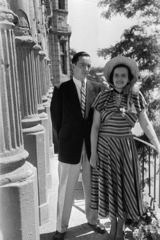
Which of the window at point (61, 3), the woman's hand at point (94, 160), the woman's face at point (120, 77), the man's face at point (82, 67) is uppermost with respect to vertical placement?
the window at point (61, 3)

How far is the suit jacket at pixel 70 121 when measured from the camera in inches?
118

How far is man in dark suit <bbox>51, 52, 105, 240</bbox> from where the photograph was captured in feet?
9.86

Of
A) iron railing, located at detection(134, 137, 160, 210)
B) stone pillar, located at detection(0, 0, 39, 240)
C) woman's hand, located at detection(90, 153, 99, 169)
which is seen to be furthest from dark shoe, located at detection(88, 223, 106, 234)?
stone pillar, located at detection(0, 0, 39, 240)

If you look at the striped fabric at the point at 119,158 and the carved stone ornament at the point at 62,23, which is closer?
the striped fabric at the point at 119,158

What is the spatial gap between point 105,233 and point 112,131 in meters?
1.33

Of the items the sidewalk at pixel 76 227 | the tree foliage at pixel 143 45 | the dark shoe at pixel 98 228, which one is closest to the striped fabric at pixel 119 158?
the dark shoe at pixel 98 228

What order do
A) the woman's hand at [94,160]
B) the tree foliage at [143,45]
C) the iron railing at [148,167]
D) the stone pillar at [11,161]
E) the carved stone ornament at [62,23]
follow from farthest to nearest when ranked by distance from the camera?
the carved stone ornament at [62,23] → the tree foliage at [143,45] → the iron railing at [148,167] → the woman's hand at [94,160] → the stone pillar at [11,161]

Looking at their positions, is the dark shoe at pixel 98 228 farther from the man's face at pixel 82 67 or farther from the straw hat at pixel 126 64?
the man's face at pixel 82 67

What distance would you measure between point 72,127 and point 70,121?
0.07 m

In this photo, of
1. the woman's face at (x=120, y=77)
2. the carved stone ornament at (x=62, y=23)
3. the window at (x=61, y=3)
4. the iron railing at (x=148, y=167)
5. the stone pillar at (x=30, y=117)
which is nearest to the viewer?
the woman's face at (x=120, y=77)

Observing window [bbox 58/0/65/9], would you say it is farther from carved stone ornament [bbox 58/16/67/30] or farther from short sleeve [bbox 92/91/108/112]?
short sleeve [bbox 92/91/108/112]

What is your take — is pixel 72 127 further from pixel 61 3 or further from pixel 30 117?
pixel 61 3

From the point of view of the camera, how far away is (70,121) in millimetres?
3008

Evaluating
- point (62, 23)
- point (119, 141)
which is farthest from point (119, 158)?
point (62, 23)
